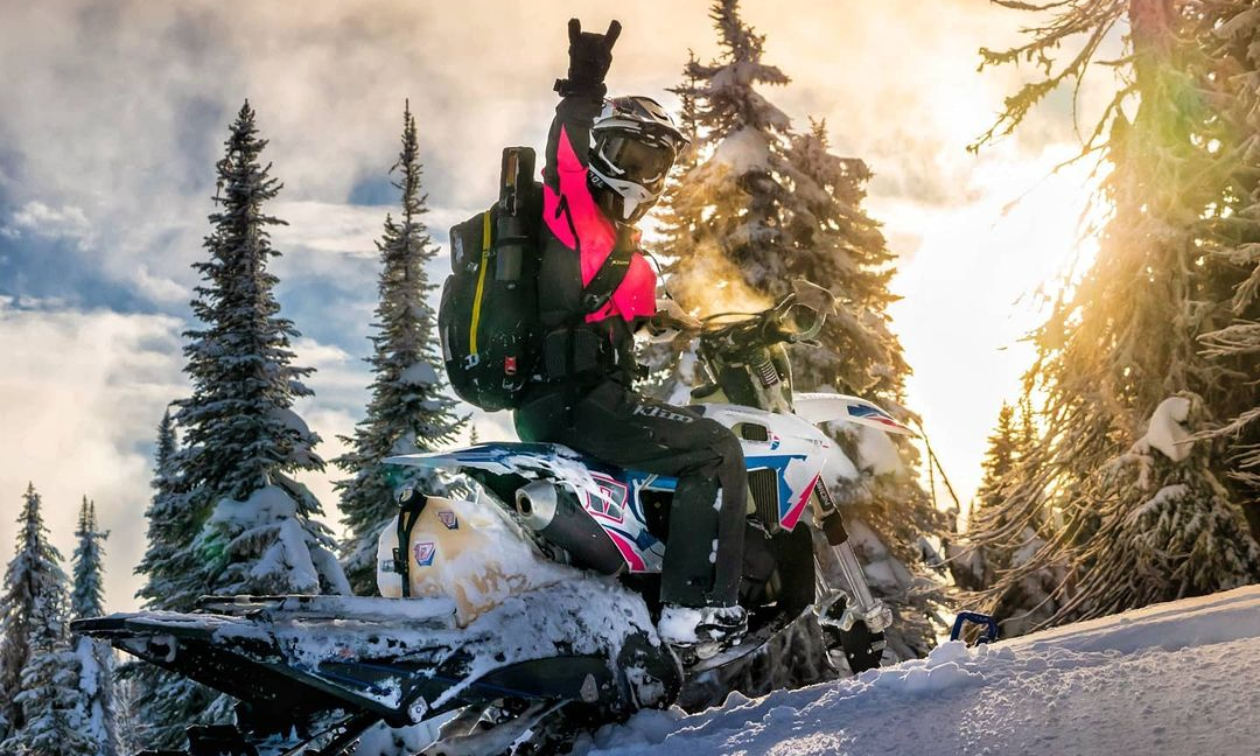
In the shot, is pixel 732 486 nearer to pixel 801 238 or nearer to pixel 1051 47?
pixel 1051 47

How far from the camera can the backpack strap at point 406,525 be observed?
149 inches

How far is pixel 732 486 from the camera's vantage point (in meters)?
4.01

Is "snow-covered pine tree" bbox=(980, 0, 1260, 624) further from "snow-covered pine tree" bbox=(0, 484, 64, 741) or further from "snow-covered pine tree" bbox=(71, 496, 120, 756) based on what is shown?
"snow-covered pine tree" bbox=(0, 484, 64, 741)

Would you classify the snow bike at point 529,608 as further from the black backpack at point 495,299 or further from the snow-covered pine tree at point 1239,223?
the snow-covered pine tree at point 1239,223

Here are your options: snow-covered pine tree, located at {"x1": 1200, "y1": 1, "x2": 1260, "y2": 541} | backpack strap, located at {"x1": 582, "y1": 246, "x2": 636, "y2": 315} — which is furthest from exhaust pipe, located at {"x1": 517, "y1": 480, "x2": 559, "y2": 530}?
snow-covered pine tree, located at {"x1": 1200, "y1": 1, "x2": 1260, "y2": 541}

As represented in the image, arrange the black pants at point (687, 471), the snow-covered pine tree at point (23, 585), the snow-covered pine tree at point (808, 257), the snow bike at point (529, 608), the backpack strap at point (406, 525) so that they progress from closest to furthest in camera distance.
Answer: the snow bike at point (529, 608), the backpack strap at point (406, 525), the black pants at point (687, 471), the snow-covered pine tree at point (808, 257), the snow-covered pine tree at point (23, 585)

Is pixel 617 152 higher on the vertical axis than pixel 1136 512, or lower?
higher

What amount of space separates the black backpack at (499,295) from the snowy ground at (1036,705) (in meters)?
1.56

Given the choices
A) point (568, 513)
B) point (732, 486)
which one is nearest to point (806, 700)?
point (732, 486)

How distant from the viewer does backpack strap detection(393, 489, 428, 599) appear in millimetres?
3797

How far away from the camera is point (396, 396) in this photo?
2130 centimetres

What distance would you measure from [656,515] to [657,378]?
12779 mm

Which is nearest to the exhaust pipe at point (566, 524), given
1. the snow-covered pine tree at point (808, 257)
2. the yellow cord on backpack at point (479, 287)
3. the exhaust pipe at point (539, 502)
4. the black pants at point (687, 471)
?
the exhaust pipe at point (539, 502)

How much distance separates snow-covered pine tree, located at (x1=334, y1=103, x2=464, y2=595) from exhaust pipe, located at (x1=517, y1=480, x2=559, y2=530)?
16.1 meters
